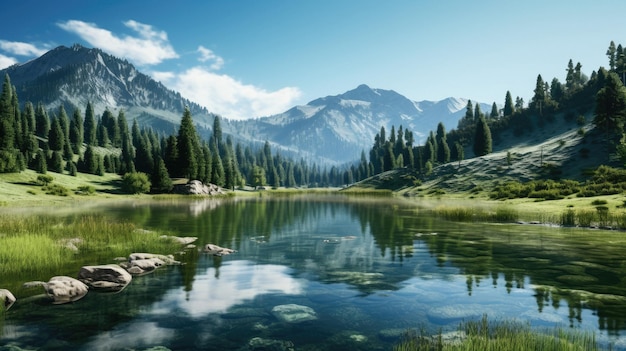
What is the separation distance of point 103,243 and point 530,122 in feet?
661

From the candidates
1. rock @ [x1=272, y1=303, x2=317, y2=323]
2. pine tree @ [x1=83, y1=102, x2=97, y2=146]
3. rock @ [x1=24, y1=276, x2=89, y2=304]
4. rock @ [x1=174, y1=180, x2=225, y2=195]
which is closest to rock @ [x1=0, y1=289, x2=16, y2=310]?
rock @ [x1=24, y1=276, x2=89, y2=304]

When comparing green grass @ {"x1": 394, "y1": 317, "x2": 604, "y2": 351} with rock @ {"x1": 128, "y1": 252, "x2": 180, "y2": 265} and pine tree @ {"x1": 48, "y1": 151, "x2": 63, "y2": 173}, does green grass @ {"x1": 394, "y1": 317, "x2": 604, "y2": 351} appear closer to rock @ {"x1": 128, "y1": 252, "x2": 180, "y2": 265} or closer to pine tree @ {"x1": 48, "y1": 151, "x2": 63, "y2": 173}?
rock @ {"x1": 128, "y1": 252, "x2": 180, "y2": 265}

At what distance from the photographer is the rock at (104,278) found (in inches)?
707

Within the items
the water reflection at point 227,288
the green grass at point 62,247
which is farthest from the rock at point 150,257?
the water reflection at point 227,288

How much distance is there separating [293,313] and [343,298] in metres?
3.11

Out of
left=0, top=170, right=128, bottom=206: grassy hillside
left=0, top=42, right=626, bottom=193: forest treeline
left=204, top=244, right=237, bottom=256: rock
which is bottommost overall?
left=204, top=244, right=237, bottom=256: rock

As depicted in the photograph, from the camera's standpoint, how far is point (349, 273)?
74.0 feet

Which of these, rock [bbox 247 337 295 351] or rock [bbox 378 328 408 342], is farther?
rock [bbox 378 328 408 342]

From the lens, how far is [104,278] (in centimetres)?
1839

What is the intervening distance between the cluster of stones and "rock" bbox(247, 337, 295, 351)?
922 cm

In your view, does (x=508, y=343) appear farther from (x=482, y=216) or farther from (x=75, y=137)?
(x=75, y=137)

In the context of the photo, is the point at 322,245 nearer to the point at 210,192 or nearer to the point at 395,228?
the point at 395,228

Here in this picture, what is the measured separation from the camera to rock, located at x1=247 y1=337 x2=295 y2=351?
11507mm

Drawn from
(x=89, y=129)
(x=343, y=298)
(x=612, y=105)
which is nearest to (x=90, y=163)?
(x=89, y=129)
